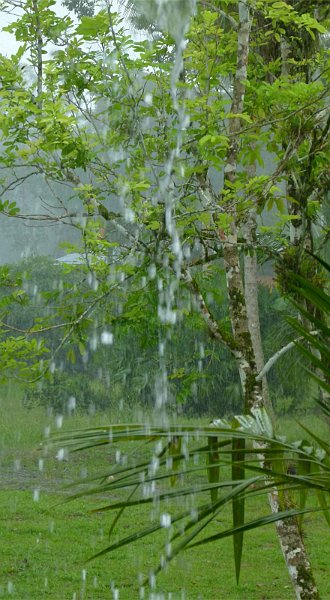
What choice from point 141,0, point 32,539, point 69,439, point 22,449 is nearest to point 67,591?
point 32,539

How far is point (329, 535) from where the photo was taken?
1112cm

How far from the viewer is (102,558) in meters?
9.58

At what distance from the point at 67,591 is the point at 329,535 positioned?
4011 mm

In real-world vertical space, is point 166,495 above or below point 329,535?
below

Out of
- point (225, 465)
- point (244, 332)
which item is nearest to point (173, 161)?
point (244, 332)

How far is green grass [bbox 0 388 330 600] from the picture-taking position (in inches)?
326

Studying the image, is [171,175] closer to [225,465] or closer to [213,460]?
[213,460]

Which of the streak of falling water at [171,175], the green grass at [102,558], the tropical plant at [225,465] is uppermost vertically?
the streak of falling water at [171,175]

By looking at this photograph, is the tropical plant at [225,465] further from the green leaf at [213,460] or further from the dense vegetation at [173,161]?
the dense vegetation at [173,161]

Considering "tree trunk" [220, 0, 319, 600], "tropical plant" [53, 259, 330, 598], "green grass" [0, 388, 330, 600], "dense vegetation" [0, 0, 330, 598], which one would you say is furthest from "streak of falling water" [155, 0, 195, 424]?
"tropical plant" [53, 259, 330, 598]

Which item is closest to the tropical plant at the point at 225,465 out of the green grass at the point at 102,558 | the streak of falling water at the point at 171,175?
the streak of falling water at the point at 171,175

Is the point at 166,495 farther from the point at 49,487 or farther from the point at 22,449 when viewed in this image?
the point at 22,449

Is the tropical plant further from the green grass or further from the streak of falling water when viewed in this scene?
the green grass

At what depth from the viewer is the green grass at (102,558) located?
829cm
